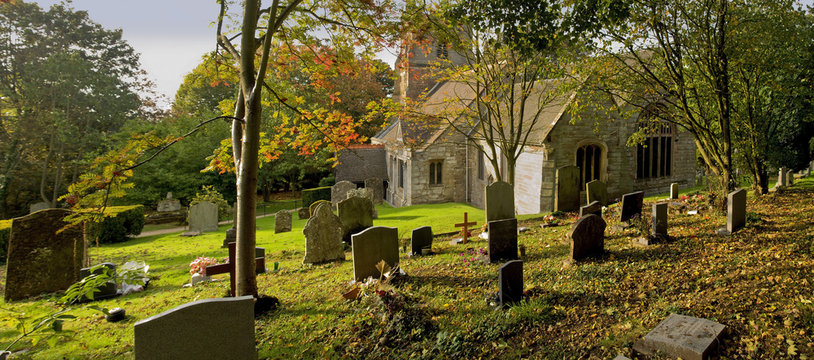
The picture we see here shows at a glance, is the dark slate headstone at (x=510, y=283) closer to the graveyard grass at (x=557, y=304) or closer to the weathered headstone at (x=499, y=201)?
the graveyard grass at (x=557, y=304)

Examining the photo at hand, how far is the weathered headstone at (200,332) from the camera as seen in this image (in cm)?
353

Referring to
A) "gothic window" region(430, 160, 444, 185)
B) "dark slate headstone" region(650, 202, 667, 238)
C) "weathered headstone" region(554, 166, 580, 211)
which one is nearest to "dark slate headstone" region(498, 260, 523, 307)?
"dark slate headstone" region(650, 202, 667, 238)

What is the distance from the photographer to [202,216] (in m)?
17.5

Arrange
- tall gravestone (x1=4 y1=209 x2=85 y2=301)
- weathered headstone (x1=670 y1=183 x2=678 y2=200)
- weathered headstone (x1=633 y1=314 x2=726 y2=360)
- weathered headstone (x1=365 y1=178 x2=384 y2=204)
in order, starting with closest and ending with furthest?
weathered headstone (x1=633 y1=314 x2=726 y2=360)
tall gravestone (x1=4 y1=209 x2=85 y2=301)
weathered headstone (x1=670 y1=183 x2=678 y2=200)
weathered headstone (x1=365 y1=178 x2=384 y2=204)

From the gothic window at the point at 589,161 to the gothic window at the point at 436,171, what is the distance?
812 centimetres

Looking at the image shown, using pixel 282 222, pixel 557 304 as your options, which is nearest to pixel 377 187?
pixel 282 222

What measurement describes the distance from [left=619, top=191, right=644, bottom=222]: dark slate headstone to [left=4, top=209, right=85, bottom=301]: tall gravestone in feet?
39.6

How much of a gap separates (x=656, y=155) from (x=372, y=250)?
699 inches

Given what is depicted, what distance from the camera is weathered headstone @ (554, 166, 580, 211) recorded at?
13062 millimetres

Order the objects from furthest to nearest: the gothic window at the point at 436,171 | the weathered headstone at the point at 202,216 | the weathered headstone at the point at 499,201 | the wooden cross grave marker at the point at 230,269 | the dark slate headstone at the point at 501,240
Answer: the gothic window at the point at 436,171
the weathered headstone at the point at 202,216
the weathered headstone at the point at 499,201
the dark slate headstone at the point at 501,240
the wooden cross grave marker at the point at 230,269

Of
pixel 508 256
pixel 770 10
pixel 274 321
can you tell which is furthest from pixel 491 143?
pixel 274 321

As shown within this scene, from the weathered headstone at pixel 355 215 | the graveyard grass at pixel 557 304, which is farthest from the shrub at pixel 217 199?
the graveyard grass at pixel 557 304

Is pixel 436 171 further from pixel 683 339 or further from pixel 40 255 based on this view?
pixel 683 339

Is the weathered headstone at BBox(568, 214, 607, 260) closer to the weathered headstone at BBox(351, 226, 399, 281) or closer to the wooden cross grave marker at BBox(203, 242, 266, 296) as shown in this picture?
the weathered headstone at BBox(351, 226, 399, 281)
